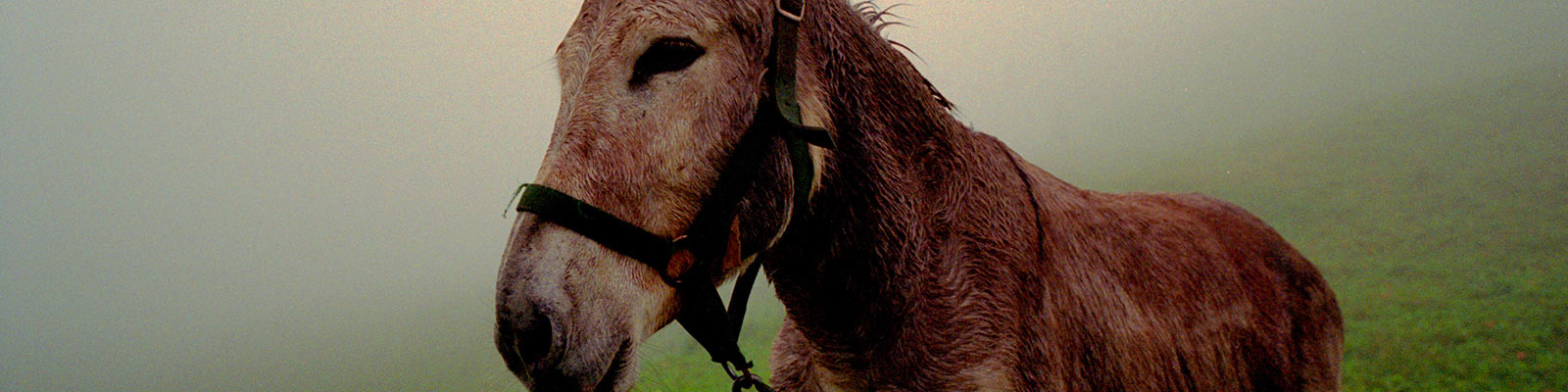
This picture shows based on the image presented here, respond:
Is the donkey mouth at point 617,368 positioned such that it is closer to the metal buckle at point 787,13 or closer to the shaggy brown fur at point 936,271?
the shaggy brown fur at point 936,271

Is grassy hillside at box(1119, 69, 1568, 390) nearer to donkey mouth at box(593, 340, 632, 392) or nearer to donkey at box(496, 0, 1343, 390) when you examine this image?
donkey at box(496, 0, 1343, 390)

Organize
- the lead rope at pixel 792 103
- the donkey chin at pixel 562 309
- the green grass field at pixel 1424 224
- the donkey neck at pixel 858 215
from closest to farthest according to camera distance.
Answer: the donkey chin at pixel 562 309 → the lead rope at pixel 792 103 → the donkey neck at pixel 858 215 → the green grass field at pixel 1424 224

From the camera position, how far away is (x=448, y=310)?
14531 mm

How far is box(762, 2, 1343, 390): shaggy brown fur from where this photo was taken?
1.24 m

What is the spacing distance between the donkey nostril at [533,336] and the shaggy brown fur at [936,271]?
1.66 feet

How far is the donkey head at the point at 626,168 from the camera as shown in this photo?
867 millimetres

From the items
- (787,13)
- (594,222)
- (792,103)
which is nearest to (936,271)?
(792,103)

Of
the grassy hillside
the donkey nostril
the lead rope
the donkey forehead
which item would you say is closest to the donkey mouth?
the donkey nostril

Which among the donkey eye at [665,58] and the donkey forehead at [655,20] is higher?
the donkey forehead at [655,20]

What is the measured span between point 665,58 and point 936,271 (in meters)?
0.68

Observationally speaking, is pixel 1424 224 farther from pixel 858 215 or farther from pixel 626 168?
pixel 626 168

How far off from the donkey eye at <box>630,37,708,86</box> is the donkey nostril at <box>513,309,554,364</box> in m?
0.39

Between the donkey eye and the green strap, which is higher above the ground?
the donkey eye

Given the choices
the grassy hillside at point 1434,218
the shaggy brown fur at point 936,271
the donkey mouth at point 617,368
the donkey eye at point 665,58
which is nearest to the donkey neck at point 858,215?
the shaggy brown fur at point 936,271
